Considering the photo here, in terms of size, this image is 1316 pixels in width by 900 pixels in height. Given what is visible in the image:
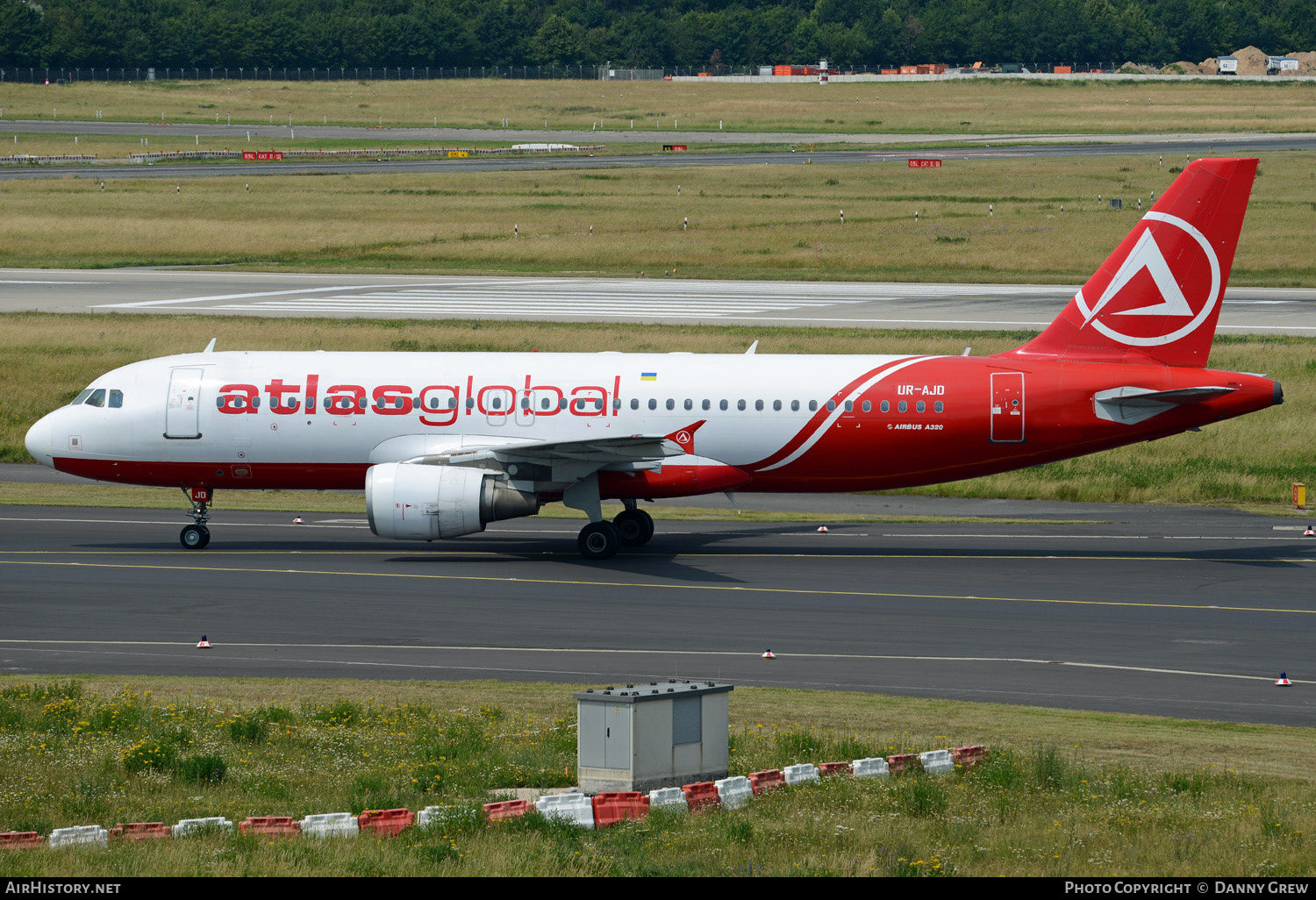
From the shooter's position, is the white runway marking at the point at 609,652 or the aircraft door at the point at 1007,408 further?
the aircraft door at the point at 1007,408

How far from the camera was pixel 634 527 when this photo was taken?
125 feet

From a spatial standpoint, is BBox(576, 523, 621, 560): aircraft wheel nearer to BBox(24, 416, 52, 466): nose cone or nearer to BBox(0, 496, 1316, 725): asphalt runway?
BBox(0, 496, 1316, 725): asphalt runway

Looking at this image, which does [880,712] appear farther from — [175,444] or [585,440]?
[175,444]

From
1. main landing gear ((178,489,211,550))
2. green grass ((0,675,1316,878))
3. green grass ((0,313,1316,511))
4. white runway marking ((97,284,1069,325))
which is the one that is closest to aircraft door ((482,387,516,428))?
main landing gear ((178,489,211,550))

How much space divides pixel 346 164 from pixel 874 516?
103 meters

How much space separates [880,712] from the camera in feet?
74.8

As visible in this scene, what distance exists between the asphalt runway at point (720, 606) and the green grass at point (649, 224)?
47.3 metres

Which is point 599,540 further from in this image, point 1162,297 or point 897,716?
point 1162,297

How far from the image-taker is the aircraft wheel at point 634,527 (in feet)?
125

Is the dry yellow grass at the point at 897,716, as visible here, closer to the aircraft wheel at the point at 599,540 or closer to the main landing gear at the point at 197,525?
the aircraft wheel at the point at 599,540

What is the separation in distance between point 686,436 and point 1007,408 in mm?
7783

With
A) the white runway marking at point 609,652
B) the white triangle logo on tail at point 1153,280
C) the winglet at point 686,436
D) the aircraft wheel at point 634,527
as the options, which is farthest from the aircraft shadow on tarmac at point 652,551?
the white runway marking at point 609,652

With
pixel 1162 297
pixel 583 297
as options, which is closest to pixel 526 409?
pixel 1162 297

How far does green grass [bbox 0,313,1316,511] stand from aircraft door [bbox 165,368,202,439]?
8.00 metres
